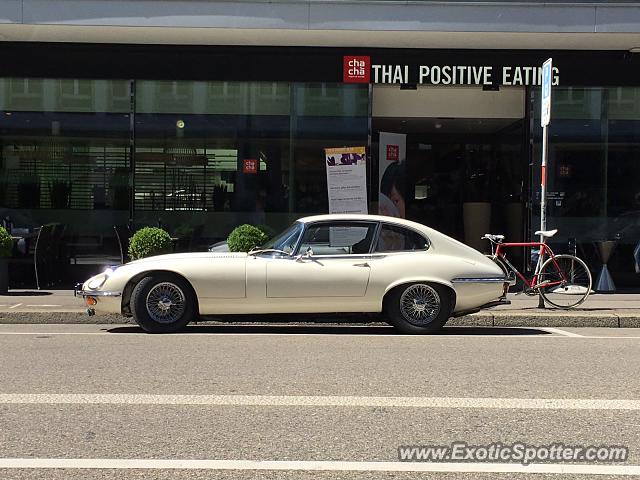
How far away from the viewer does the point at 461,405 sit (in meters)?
5.30

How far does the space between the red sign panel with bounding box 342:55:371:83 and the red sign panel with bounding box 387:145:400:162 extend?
178 cm

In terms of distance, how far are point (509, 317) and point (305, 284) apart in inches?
115

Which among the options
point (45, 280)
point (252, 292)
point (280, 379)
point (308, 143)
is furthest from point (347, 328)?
point (45, 280)

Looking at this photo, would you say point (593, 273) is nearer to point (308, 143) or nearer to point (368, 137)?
point (368, 137)

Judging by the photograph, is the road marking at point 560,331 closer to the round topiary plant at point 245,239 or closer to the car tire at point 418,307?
the car tire at point 418,307

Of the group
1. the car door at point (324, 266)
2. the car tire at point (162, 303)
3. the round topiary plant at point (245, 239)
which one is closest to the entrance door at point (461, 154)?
the round topiary plant at point (245, 239)

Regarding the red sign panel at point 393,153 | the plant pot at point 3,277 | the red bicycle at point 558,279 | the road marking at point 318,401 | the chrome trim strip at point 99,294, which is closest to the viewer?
the road marking at point 318,401

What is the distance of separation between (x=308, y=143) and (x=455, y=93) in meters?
3.15

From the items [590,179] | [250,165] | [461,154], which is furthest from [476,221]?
A: [250,165]

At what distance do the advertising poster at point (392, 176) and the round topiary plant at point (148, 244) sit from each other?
14.4 ft

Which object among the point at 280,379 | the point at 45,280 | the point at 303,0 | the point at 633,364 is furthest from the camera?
the point at 45,280

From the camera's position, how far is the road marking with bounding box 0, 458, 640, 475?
3.98 metres

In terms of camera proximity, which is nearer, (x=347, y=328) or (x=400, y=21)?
(x=347, y=328)

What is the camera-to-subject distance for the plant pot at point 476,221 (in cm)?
1655
